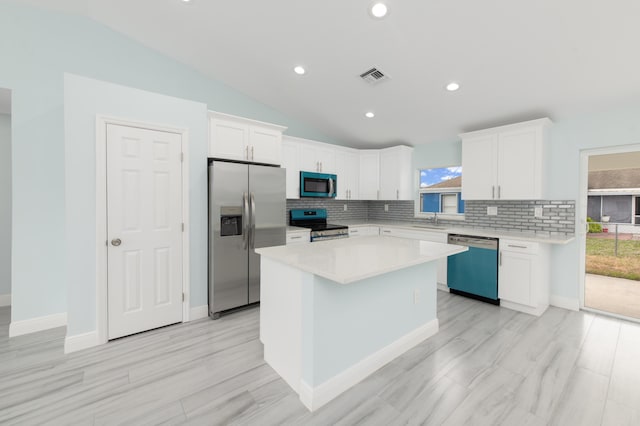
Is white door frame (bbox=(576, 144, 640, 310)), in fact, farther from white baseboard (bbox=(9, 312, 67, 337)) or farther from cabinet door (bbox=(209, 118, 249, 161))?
white baseboard (bbox=(9, 312, 67, 337))

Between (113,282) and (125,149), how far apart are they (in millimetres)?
1280

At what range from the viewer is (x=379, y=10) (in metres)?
2.35

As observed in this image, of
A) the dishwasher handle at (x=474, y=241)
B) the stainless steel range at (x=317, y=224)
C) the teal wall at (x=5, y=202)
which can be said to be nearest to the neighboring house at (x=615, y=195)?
the dishwasher handle at (x=474, y=241)

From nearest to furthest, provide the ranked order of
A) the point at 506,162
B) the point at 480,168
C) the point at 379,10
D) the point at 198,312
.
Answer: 1. the point at 379,10
2. the point at 198,312
3. the point at 506,162
4. the point at 480,168

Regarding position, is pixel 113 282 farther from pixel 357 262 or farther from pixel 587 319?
pixel 587 319

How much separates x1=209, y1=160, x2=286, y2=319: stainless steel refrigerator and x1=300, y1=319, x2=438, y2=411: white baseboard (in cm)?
165

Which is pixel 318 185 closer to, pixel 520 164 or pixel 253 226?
pixel 253 226

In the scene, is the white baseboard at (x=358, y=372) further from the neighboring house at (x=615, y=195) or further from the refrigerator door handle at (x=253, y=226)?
the neighboring house at (x=615, y=195)

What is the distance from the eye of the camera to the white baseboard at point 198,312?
3068 mm

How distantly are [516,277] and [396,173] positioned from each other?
2456 mm

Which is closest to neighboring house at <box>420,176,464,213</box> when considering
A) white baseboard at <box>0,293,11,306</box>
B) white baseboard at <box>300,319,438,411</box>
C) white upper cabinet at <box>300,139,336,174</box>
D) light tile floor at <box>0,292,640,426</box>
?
white upper cabinet at <box>300,139,336,174</box>

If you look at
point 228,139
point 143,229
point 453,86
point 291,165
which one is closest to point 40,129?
point 143,229

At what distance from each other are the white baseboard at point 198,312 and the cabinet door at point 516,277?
3.63 metres

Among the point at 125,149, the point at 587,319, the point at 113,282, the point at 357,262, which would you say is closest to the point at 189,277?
the point at 113,282
